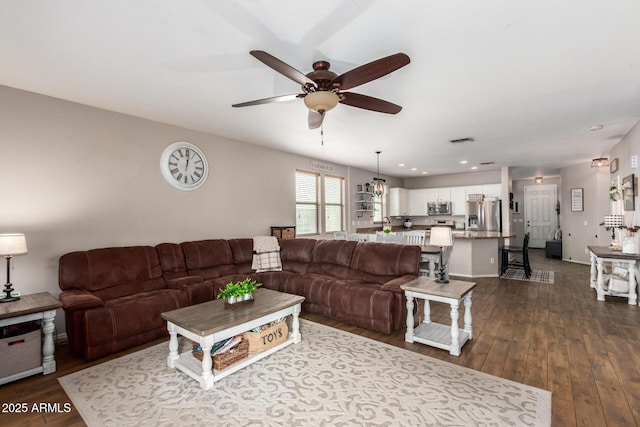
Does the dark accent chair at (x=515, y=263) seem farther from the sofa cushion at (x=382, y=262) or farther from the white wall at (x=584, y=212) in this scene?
the sofa cushion at (x=382, y=262)

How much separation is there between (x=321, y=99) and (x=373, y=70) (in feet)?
1.43

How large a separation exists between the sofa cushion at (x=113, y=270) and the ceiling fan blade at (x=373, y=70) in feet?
10.3

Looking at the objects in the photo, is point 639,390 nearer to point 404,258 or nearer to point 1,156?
point 404,258

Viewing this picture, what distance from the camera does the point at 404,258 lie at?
3.84m

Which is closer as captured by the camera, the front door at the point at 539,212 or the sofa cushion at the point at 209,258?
the sofa cushion at the point at 209,258

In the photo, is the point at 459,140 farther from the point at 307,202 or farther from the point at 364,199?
the point at 364,199

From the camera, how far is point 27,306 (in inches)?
101

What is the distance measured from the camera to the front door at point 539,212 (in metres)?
9.92

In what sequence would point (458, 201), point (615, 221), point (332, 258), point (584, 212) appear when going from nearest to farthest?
1. point (332, 258)
2. point (615, 221)
3. point (584, 212)
4. point (458, 201)

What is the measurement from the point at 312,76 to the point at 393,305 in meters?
2.52

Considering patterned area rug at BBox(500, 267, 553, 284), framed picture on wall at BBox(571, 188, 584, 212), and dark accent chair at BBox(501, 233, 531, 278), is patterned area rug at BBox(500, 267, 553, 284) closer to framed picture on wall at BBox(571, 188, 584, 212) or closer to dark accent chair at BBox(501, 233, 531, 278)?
dark accent chair at BBox(501, 233, 531, 278)

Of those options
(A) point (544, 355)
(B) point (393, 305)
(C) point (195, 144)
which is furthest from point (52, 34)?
(A) point (544, 355)

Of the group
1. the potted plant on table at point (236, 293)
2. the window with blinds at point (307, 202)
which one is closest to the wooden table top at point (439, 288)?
the potted plant on table at point (236, 293)

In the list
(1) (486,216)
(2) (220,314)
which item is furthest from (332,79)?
(1) (486,216)
